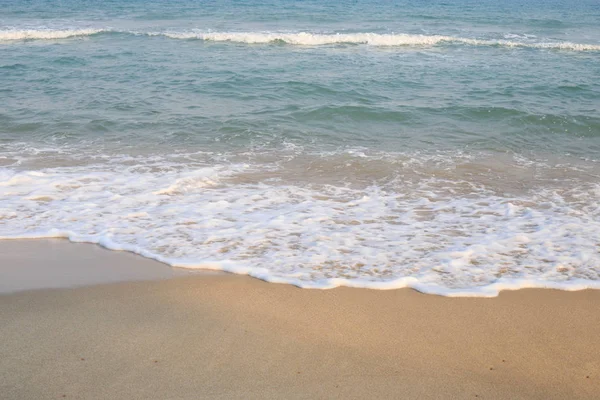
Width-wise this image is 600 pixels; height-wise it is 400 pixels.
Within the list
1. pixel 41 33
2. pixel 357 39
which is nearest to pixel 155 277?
pixel 357 39

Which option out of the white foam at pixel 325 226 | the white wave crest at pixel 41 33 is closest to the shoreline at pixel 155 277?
the white foam at pixel 325 226

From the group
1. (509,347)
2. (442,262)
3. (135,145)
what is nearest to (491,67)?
(135,145)

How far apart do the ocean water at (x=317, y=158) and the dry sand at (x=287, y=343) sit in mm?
331

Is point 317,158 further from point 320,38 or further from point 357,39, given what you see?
point 320,38

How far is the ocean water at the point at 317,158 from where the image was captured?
16.3 feet

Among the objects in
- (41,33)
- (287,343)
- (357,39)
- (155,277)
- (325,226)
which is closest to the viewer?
(287,343)

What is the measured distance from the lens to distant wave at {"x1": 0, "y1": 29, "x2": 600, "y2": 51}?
755 inches

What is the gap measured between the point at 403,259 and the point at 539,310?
113 cm

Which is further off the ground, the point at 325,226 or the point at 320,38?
the point at 320,38

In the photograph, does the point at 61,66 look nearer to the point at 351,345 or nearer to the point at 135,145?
the point at 135,145

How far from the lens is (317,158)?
26.0 ft

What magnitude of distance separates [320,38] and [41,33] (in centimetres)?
945

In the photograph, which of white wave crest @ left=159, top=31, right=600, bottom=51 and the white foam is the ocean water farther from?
white wave crest @ left=159, top=31, right=600, bottom=51

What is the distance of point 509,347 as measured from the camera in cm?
364
